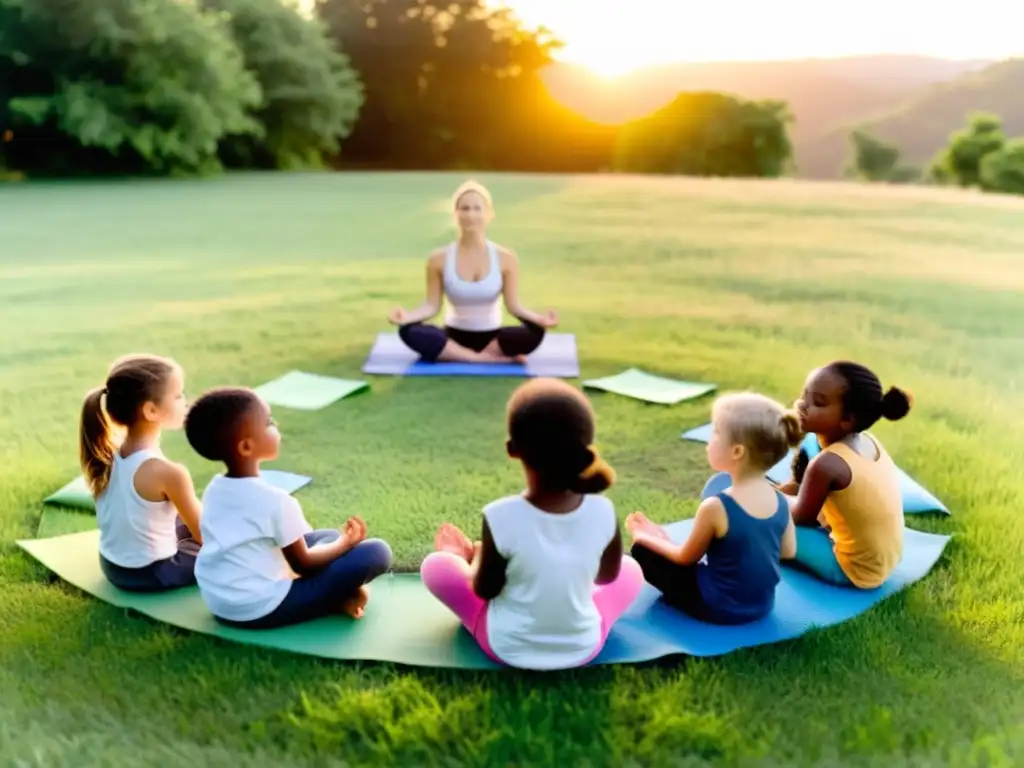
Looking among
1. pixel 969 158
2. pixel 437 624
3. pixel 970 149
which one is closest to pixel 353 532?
pixel 437 624

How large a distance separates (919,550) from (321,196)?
13466 millimetres

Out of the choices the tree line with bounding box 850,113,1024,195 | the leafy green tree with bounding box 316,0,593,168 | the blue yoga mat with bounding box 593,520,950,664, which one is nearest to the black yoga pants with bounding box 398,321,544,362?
the blue yoga mat with bounding box 593,520,950,664

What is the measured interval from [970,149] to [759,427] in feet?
65.2

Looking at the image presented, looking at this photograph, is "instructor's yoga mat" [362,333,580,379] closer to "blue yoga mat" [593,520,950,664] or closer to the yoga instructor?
the yoga instructor

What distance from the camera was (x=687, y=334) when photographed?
20.4 feet

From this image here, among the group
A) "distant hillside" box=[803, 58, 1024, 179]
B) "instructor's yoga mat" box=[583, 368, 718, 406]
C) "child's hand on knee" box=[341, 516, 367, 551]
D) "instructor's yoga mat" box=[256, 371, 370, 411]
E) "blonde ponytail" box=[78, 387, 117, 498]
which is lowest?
"instructor's yoga mat" box=[256, 371, 370, 411]

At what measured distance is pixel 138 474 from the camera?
2652 mm

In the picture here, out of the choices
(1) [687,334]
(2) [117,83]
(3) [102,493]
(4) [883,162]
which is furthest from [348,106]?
(3) [102,493]

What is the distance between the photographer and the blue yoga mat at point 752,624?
251 centimetres

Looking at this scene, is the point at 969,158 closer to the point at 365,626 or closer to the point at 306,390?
the point at 306,390

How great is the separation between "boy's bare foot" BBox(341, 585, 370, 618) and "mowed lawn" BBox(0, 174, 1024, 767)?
25 cm

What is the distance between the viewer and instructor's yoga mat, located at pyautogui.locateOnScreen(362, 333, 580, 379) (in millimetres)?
5227

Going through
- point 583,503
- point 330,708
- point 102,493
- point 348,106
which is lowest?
point 330,708

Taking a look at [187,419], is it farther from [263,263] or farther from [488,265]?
[263,263]
